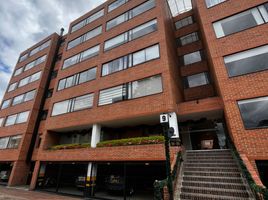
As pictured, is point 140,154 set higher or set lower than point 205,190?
higher

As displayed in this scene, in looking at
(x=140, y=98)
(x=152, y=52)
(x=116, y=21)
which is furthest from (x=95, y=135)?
(x=116, y=21)

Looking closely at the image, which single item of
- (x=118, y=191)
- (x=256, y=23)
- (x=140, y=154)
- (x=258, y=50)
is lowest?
(x=118, y=191)

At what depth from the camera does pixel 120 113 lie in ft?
42.1

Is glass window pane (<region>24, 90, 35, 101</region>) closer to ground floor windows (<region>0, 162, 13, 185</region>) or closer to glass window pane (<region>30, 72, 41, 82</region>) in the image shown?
glass window pane (<region>30, 72, 41, 82</region>)

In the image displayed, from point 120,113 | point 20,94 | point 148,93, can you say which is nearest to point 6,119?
point 20,94

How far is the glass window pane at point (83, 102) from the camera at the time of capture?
15.5 m

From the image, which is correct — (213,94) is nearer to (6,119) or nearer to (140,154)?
(140,154)

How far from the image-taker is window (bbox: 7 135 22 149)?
20609 millimetres

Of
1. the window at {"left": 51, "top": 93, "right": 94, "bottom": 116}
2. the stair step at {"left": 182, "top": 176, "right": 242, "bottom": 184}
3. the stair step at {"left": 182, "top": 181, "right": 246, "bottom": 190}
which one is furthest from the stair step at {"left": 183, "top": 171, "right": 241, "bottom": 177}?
the window at {"left": 51, "top": 93, "right": 94, "bottom": 116}

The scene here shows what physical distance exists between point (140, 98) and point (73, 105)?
7986mm

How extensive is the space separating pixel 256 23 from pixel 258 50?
211 centimetres

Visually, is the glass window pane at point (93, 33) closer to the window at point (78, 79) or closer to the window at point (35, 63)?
the window at point (78, 79)

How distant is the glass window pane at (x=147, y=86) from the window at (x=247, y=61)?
4706 mm

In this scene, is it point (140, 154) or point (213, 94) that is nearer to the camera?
point (140, 154)
